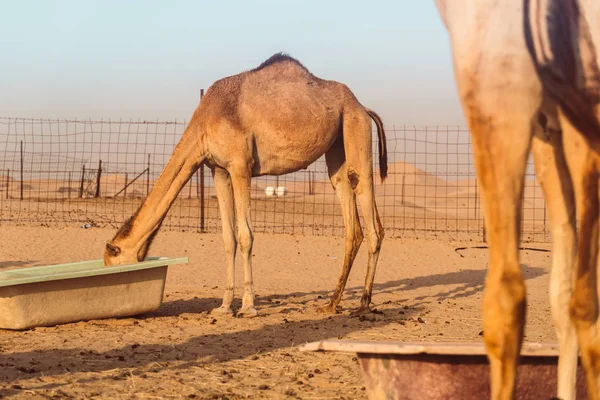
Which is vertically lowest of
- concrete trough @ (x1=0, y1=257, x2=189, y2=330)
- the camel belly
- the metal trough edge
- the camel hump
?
concrete trough @ (x1=0, y1=257, x2=189, y2=330)

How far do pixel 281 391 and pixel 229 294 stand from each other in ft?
11.6

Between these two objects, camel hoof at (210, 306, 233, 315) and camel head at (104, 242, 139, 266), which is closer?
camel head at (104, 242, 139, 266)

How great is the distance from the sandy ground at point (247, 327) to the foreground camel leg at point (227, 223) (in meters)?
0.37

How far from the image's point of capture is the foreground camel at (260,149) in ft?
27.9

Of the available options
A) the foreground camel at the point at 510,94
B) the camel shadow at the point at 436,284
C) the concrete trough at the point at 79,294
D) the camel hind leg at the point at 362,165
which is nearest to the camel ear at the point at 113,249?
the concrete trough at the point at 79,294

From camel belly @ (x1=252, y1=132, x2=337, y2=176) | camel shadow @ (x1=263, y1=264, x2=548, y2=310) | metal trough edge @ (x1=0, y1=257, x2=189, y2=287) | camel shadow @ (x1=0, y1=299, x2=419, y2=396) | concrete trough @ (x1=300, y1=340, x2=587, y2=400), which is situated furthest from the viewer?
camel shadow @ (x1=263, y1=264, x2=548, y2=310)

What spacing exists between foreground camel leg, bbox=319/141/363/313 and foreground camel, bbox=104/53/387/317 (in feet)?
0.04

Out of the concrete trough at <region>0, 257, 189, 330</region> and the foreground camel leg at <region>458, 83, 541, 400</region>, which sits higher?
the foreground camel leg at <region>458, 83, 541, 400</region>

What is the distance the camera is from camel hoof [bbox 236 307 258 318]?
27.5 ft

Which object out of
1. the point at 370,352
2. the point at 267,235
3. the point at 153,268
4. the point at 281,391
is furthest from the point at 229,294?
the point at 267,235

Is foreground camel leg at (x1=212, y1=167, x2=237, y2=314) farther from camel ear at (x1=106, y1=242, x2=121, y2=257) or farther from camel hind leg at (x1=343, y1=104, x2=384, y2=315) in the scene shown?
camel hind leg at (x1=343, y1=104, x2=384, y2=315)

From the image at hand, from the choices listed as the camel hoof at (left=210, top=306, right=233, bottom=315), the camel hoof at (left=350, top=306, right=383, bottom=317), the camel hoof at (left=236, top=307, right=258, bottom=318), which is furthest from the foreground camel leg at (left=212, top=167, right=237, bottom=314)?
the camel hoof at (left=350, top=306, right=383, bottom=317)

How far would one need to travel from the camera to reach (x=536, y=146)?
10.9 ft

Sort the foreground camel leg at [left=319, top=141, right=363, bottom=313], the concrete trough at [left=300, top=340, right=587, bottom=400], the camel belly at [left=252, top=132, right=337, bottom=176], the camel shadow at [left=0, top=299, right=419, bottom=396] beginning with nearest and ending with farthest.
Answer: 1. the concrete trough at [left=300, top=340, right=587, bottom=400]
2. the camel shadow at [left=0, top=299, right=419, bottom=396]
3. the camel belly at [left=252, top=132, right=337, bottom=176]
4. the foreground camel leg at [left=319, top=141, right=363, bottom=313]
